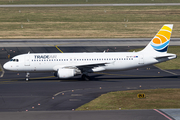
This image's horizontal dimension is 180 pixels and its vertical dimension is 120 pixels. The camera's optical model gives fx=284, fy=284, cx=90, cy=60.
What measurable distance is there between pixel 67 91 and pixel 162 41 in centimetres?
1708

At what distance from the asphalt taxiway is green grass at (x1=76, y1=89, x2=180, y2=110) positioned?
155 cm

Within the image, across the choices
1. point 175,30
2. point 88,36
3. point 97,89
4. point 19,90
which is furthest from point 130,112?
point 175,30

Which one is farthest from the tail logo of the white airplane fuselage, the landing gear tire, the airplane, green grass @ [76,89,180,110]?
the landing gear tire

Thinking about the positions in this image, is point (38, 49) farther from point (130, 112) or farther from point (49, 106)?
point (130, 112)

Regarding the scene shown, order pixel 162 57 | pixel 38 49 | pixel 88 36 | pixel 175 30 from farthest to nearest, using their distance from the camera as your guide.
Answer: pixel 175 30 → pixel 88 36 → pixel 38 49 → pixel 162 57

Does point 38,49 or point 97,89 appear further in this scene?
point 38,49

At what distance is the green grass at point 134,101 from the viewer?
91.7ft

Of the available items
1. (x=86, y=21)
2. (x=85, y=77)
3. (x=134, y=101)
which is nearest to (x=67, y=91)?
(x=85, y=77)

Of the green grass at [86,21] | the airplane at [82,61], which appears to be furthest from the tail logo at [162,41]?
the green grass at [86,21]

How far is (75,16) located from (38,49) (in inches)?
2007

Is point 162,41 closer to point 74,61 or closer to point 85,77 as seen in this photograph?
point 85,77

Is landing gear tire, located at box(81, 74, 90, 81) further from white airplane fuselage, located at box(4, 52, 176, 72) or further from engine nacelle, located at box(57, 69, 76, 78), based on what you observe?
engine nacelle, located at box(57, 69, 76, 78)

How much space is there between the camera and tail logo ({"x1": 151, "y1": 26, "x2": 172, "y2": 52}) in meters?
42.8

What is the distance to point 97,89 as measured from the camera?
36.3 metres
